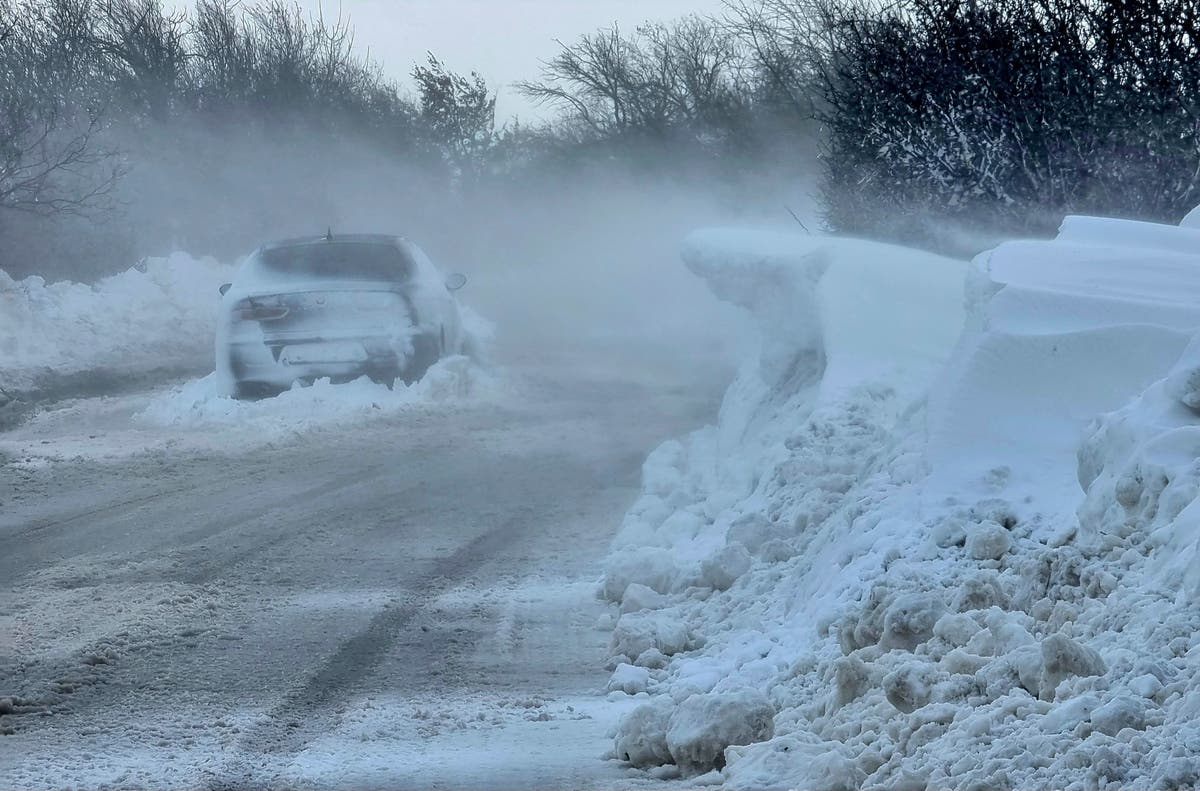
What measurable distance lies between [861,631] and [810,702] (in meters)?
0.29

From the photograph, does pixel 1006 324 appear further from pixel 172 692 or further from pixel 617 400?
pixel 617 400

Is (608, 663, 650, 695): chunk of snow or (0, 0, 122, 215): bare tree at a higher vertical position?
(0, 0, 122, 215): bare tree

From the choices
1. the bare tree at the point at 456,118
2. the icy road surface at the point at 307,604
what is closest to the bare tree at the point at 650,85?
the bare tree at the point at 456,118

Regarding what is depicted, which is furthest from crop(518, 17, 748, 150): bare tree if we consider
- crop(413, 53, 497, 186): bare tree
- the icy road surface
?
the icy road surface

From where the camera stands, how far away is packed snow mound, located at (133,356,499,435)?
11.2 metres

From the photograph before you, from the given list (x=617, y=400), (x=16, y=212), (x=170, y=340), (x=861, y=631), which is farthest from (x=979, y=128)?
(x=16, y=212)

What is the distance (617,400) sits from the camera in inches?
543

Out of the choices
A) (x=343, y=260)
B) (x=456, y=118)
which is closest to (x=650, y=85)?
(x=456, y=118)

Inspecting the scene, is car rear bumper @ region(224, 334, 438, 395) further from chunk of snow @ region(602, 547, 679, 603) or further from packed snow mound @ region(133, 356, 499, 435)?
chunk of snow @ region(602, 547, 679, 603)

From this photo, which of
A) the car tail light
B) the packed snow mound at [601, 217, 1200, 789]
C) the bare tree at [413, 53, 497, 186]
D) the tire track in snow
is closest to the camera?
the packed snow mound at [601, 217, 1200, 789]

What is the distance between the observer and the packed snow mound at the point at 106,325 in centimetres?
1589

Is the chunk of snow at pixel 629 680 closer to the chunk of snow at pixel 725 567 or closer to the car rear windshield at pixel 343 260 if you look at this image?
the chunk of snow at pixel 725 567

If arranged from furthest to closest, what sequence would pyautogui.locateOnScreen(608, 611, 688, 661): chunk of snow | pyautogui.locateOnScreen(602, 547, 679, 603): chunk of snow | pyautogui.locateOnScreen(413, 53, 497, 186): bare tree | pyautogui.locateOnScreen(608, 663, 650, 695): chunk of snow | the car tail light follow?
1. pyautogui.locateOnScreen(413, 53, 497, 186): bare tree
2. the car tail light
3. pyautogui.locateOnScreen(602, 547, 679, 603): chunk of snow
4. pyautogui.locateOnScreen(608, 611, 688, 661): chunk of snow
5. pyautogui.locateOnScreen(608, 663, 650, 695): chunk of snow

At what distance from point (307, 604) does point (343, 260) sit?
6.78 metres
